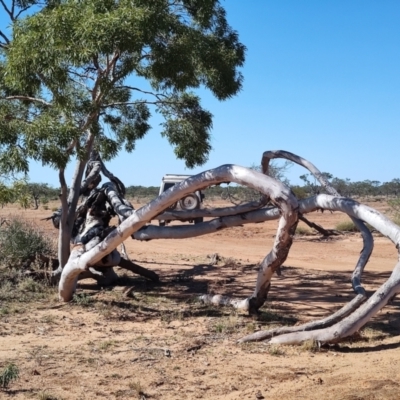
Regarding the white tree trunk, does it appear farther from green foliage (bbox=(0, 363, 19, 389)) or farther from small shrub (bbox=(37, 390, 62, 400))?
small shrub (bbox=(37, 390, 62, 400))

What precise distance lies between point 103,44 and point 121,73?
1311 millimetres

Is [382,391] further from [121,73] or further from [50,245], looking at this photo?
[50,245]

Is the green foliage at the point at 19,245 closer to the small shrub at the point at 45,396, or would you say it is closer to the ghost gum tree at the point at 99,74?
the ghost gum tree at the point at 99,74

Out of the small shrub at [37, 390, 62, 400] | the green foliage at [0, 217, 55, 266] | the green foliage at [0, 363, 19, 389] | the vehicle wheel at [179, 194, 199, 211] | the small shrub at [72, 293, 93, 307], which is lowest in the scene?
the small shrub at [37, 390, 62, 400]

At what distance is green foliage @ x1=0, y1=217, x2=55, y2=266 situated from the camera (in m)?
11.0

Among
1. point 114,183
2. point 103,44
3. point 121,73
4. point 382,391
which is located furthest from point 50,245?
point 382,391

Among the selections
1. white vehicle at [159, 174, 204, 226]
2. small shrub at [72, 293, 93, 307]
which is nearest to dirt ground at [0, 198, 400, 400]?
small shrub at [72, 293, 93, 307]

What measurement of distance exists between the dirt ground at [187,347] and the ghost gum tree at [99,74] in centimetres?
186

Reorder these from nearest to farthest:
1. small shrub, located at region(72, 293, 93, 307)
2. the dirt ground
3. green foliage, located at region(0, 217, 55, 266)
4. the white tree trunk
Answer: the dirt ground, the white tree trunk, small shrub, located at region(72, 293, 93, 307), green foliage, located at region(0, 217, 55, 266)

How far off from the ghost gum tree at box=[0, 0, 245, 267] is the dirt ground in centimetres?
186

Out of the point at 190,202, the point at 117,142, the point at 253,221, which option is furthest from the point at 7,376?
the point at 190,202

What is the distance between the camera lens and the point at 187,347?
21.4 ft

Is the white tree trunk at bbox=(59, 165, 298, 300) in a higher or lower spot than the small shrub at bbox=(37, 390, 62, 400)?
higher

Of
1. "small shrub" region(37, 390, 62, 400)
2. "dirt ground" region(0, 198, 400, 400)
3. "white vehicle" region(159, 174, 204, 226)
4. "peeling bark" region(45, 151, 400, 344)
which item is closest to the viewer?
"small shrub" region(37, 390, 62, 400)
